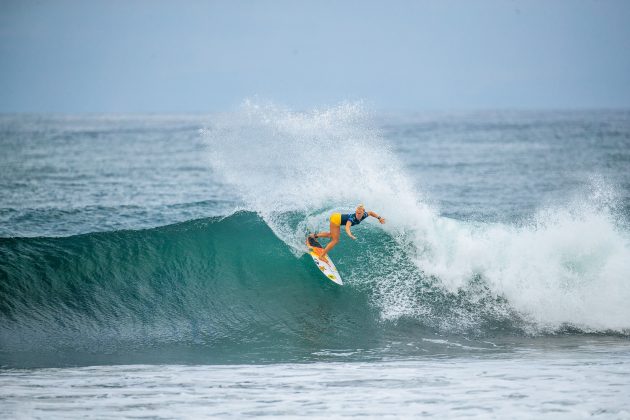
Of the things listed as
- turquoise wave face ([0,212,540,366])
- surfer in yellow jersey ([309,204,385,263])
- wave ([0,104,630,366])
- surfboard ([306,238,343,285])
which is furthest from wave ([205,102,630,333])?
surfer in yellow jersey ([309,204,385,263])

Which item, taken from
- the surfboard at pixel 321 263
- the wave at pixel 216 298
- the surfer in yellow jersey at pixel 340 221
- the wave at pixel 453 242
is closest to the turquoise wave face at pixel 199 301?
the wave at pixel 216 298

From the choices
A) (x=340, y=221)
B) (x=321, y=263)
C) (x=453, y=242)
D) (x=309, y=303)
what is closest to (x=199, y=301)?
(x=309, y=303)

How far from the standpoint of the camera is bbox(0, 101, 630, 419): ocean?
772 cm

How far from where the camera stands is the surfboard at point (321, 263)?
12250 millimetres

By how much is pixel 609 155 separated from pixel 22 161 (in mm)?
33129

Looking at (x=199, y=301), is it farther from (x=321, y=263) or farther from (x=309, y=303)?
(x=321, y=263)

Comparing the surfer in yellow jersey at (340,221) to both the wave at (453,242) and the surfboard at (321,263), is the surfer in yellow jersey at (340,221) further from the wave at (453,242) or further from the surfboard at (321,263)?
the wave at (453,242)

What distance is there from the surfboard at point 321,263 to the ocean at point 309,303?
0.20 m

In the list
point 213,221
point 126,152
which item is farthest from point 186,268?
point 126,152

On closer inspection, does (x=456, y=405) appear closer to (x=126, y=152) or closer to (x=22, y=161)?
(x=22, y=161)

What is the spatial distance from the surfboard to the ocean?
0.67 feet

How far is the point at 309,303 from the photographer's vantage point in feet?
38.5

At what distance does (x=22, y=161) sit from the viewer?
34.4 m

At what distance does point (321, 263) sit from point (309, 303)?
39.6 inches
